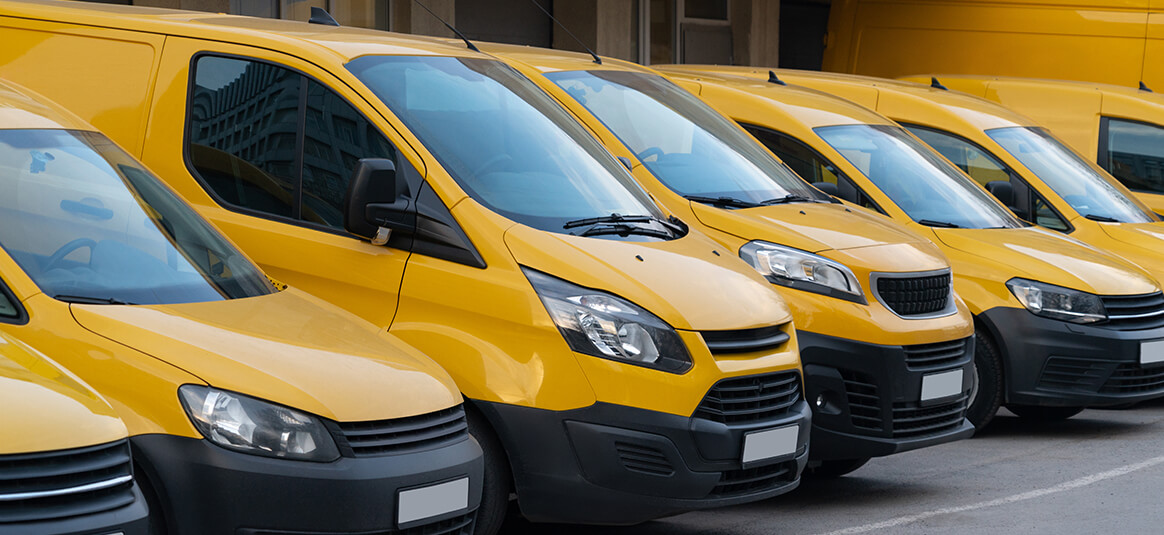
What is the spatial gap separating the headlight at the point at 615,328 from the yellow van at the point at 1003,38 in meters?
10.3

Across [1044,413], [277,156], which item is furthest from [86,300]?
[1044,413]

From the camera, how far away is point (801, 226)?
711cm

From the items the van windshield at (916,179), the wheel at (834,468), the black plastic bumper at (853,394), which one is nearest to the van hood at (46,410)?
the black plastic bumper at (853,394)

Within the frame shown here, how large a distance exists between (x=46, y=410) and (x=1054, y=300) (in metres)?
6.16

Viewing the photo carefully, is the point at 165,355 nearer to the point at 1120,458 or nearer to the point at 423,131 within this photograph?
the point at 423,131

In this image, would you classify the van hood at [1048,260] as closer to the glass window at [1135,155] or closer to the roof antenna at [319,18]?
the glass window at [1135,155]

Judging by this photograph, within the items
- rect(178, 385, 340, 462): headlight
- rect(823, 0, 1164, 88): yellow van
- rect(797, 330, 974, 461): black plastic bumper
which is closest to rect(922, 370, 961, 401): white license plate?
rect(797, 330, 974, 461): black plastic bumper

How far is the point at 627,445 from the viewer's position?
5402 mm

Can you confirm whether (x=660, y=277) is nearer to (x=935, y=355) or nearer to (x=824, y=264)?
(x=824, y=264)

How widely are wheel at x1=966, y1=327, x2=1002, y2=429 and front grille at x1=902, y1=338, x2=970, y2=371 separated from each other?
1.27m

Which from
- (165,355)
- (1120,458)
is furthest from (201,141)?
(1120,458)

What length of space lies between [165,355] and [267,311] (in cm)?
64

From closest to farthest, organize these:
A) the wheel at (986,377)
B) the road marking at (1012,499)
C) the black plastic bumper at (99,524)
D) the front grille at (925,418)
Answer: the black plastic bumper at (99,524)
the road marking at (1012,499)
the front grille at (925,418)
the wheel at (986,377)

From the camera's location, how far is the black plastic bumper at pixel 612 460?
5.39 metres
